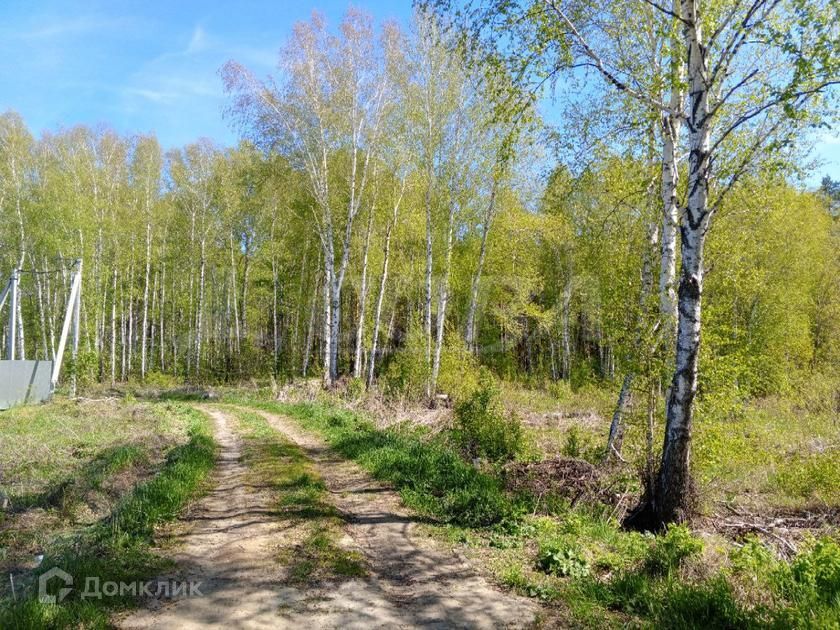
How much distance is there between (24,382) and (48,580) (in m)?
17.8

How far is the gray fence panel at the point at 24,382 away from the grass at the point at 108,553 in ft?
42.0

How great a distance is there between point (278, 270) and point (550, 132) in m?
25.1

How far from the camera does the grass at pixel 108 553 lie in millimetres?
3602

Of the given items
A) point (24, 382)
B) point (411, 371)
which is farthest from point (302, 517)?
point (24, 382)

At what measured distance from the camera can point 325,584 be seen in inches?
179

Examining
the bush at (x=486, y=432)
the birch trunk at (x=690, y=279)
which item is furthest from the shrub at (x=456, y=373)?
the birch trunk at (x=690, y=279)

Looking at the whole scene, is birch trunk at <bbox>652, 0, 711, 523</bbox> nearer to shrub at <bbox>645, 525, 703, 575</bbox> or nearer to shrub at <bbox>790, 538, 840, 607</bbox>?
shrub at <bbox>645, 525, 703, 575</bbox>

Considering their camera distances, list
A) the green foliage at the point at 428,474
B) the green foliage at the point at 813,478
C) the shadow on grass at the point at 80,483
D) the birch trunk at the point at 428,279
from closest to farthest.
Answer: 1. the green foliage at the point at 428,474
2. the shadow on grass at the point at 80,483
3. the green foliage at the point at 813,478
4. the birch trunk at the point at 428,279

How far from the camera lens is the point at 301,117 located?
19750 mm

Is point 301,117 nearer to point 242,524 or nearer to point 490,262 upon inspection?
point 490,262

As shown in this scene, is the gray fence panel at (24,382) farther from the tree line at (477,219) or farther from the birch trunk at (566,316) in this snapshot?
the birch trunk at (566,316)

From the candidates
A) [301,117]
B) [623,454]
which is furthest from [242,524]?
[301,117]

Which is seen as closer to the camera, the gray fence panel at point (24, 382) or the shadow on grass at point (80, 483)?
the shadow on grass at point (80, 483)

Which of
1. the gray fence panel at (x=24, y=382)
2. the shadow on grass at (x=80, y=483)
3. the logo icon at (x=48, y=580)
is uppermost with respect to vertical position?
the gray fence panel at (x=24, y=382)
